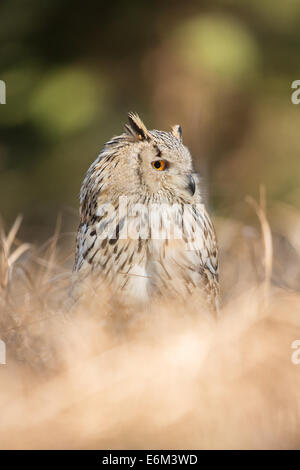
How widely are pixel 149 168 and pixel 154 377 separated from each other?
1.98 feet

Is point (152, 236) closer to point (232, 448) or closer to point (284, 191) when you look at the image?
point (232, 448)

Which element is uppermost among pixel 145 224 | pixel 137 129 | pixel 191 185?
pixel 137 129

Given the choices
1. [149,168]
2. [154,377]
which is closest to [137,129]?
[149,168]

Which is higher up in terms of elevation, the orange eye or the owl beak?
the orange eye

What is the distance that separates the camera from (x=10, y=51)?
2688mm

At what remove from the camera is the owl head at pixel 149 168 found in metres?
1.54

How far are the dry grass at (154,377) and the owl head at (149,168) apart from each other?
0.94 feet

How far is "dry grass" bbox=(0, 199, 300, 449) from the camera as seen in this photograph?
1077 millimetres

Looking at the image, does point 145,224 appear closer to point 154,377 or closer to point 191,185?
point 191,185

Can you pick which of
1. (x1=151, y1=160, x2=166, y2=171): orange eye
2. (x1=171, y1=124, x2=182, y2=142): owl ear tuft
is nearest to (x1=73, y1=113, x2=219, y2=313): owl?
(x1=151, y1=160, x2=166, y2=171): orange eye

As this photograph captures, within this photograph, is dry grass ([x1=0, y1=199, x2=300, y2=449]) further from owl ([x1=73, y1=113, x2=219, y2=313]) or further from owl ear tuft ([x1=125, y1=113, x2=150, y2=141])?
owl ear tuft ([x1=125, y1=113, x2=150, y2=141])

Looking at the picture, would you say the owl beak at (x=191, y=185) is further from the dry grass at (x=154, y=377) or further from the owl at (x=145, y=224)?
the dry grass at (x=154, y=377)

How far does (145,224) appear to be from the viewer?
1.53 meters

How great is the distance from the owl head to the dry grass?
11.3 inches
